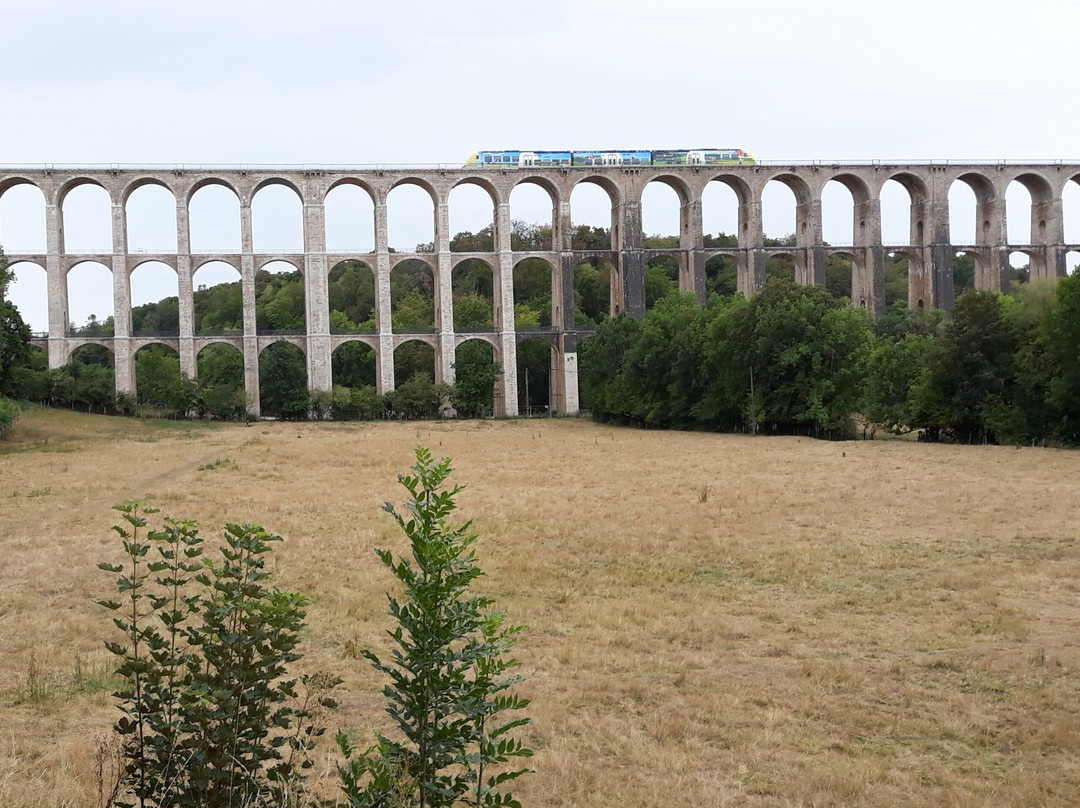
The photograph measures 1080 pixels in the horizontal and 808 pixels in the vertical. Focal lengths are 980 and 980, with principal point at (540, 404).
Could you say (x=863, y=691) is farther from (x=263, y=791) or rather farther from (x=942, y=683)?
(x=263, y=791)

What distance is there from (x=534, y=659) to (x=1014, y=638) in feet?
15.7

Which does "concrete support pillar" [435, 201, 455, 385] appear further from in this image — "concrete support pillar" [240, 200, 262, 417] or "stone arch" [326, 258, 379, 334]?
"stone arch" [326, 258, 379, 334]

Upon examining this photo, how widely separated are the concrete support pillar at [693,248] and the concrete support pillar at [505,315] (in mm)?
10819

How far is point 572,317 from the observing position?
59.8 meters

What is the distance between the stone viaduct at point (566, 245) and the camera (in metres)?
57.5

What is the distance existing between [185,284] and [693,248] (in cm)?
3032

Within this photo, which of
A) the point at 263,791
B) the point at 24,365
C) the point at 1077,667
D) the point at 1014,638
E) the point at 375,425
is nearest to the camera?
the point at 263,791

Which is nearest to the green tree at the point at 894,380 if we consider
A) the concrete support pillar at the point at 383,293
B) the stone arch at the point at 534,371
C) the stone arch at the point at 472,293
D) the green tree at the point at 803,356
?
the green tree at the point at 803,356

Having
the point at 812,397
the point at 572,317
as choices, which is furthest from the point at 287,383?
the point at 812,397

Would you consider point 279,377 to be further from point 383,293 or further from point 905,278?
point 905,278

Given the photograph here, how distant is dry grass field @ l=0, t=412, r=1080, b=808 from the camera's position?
6.50 metres

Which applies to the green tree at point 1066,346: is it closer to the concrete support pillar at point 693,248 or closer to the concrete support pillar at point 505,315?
the concrete support pillar at point 693,248

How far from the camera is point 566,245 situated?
60.0 m

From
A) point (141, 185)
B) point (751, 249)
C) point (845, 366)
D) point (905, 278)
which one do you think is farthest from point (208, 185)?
point (905, 278)
